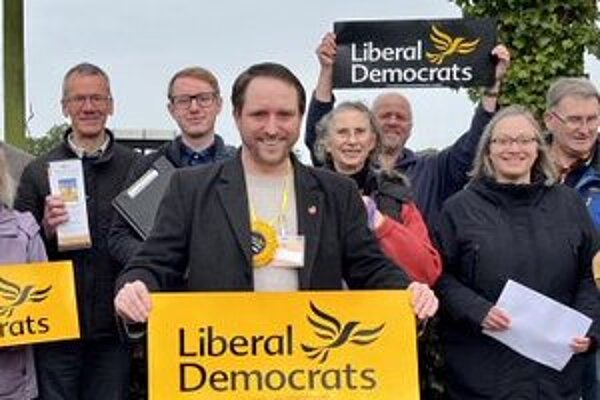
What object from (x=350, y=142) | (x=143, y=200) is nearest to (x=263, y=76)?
(x=350, y=142)

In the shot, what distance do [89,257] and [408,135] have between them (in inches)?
81.3

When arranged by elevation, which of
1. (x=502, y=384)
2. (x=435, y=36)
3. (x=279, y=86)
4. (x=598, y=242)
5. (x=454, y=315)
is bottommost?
(x=502, y=384)

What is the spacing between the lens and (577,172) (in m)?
5.95

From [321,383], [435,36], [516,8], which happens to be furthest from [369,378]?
[516,8]

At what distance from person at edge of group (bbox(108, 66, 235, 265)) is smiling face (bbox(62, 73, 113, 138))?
1.17 feet

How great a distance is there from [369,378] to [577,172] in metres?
2.29

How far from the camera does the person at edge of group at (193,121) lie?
583 centimetres

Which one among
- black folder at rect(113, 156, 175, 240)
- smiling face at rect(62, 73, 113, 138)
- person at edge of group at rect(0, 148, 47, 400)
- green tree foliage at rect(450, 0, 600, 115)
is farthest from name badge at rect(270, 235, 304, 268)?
green tree foliage at rect(450, 0, 600, 115)

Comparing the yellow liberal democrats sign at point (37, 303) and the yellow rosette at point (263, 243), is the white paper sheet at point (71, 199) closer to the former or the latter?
the yellow liberal democrats sign at point (37, 303)

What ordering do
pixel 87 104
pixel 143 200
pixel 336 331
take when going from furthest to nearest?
pixel 87 104
pixel 143 200
pixel 336 331

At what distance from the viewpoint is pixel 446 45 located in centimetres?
656

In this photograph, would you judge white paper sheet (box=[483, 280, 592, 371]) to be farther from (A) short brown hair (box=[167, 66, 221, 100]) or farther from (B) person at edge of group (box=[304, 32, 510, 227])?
(A) short brown hair (box=[167, 66, 221, 100])

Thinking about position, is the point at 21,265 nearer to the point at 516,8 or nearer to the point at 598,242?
the point at 598,242

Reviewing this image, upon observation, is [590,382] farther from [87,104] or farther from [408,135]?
[87,104]
